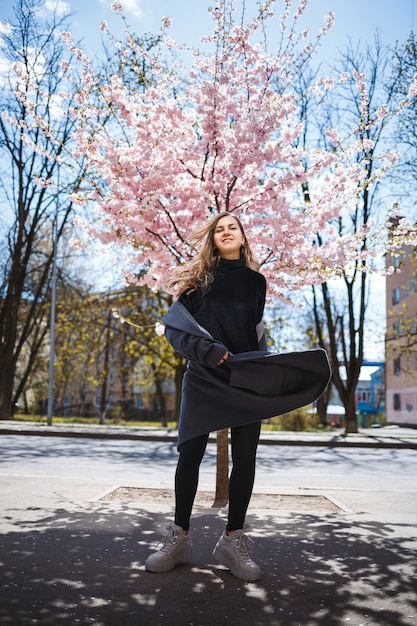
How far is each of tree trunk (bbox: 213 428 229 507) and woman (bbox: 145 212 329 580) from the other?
2788 mm

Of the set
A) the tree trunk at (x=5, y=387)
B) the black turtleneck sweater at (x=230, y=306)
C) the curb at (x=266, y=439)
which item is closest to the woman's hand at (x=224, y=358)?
the black turtleneck sweater at (x=230, y=306)

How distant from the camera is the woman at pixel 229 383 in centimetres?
346

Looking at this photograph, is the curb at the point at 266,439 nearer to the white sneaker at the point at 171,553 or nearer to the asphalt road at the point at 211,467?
the asphalt road at the point at 211,467

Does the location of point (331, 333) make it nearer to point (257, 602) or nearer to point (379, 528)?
point (379, 528)

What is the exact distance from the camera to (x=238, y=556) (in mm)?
3387

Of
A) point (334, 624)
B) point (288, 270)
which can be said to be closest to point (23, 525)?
point (334, 624)

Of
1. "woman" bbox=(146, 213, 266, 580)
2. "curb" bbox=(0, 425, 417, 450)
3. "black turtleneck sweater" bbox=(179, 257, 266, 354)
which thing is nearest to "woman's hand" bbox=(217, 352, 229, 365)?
"woman" bbox=(146, 213, 266, 580)

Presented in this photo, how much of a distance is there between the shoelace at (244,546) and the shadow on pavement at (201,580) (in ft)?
0.42

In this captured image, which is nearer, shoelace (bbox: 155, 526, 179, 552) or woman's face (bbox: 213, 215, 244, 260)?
shoelace (bbox: 155, 526, 179, 552)

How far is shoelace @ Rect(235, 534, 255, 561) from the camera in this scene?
3.41 metres

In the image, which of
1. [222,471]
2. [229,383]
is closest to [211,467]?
[222,471]

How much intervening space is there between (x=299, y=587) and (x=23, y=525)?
220 centimetres

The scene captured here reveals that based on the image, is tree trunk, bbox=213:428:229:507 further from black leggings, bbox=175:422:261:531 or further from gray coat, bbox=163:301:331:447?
gray coat, bbox=163:301:331:447

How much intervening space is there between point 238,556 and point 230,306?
1.37 m
